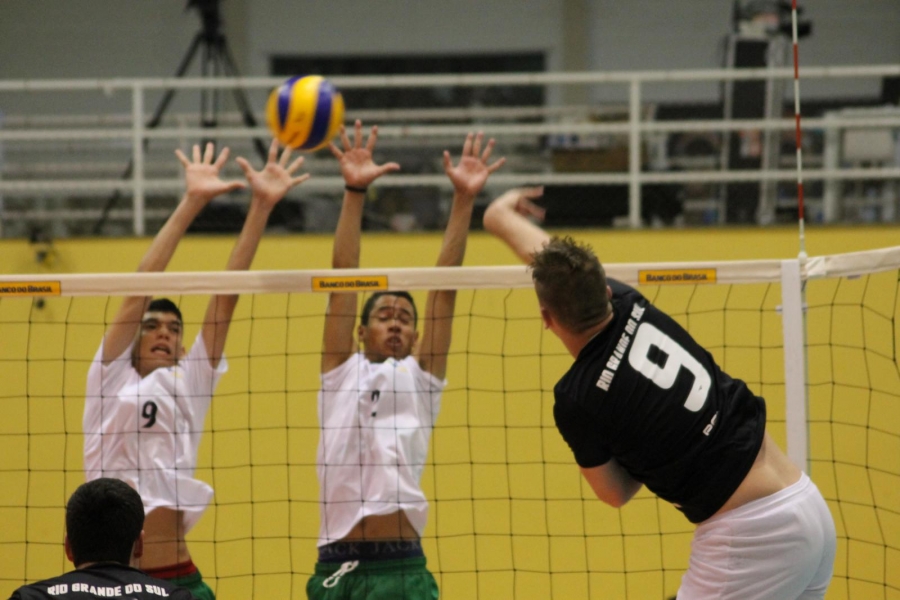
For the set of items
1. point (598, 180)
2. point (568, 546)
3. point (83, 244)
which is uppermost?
point (598, 180)

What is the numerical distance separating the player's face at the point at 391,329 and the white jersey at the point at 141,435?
0.82 metres

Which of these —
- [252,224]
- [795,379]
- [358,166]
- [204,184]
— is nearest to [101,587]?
[252,224]

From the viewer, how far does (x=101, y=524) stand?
2.96m

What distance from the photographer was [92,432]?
424 cm

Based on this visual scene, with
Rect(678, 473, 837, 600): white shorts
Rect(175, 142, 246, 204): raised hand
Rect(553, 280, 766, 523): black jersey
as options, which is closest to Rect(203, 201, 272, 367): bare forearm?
Rect(175, 142, 246, 204): raised hand

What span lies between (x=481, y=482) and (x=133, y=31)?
30.9 ft

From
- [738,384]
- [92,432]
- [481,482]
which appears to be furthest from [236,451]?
[738,384]

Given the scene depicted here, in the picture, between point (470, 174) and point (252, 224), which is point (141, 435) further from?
point (470, 174)

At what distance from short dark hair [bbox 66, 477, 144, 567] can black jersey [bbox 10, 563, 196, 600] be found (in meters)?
0.05

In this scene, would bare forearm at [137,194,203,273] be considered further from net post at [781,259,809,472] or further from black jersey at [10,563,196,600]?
net post at [781,259,809,472]

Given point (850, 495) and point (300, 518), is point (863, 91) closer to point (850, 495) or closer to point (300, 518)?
point (850, 495)

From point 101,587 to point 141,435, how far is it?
145 cm

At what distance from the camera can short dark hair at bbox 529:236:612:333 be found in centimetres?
290

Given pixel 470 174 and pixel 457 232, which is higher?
pixel 470 174
